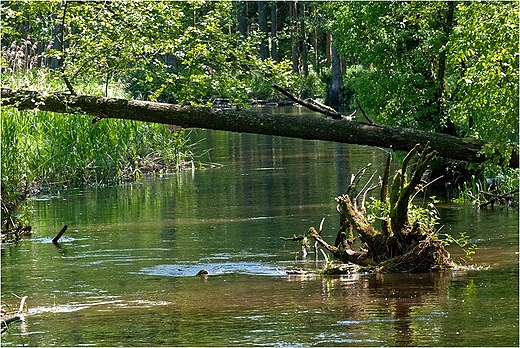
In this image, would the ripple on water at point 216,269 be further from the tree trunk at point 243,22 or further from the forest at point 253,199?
the tree trunk at point 243,22

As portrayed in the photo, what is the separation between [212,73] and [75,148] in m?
7.99

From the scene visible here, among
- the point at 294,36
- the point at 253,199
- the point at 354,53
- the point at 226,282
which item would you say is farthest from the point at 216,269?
the point at 294,36

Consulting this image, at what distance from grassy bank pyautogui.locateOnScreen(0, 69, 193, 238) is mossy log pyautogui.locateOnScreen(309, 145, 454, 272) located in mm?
7500

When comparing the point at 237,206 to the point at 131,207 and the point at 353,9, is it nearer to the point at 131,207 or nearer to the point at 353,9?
the point at 131,207

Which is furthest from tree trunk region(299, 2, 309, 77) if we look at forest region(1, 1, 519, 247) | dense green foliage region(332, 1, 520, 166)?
dense green foliage region(332, 1, 520, 166)

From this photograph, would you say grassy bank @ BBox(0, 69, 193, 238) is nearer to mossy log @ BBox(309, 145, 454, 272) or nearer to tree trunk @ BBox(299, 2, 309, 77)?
mossy log @ BBox(309, 145, 454, 272)

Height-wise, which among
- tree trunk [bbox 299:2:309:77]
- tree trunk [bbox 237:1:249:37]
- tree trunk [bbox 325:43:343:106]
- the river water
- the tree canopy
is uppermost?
tree trunk [bbox 237:1:249:37]

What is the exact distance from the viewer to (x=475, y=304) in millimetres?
10562

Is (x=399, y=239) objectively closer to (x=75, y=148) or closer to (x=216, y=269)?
(x=216, y=269)

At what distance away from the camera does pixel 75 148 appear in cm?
2258

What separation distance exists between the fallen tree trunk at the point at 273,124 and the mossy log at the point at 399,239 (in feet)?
4.03

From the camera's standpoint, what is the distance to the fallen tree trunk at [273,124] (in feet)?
46.4

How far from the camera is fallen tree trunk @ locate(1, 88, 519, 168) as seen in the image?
14141 mm

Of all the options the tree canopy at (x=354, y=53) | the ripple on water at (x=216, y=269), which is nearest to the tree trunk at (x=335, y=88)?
the tree canopy at (x=354, y=53)
